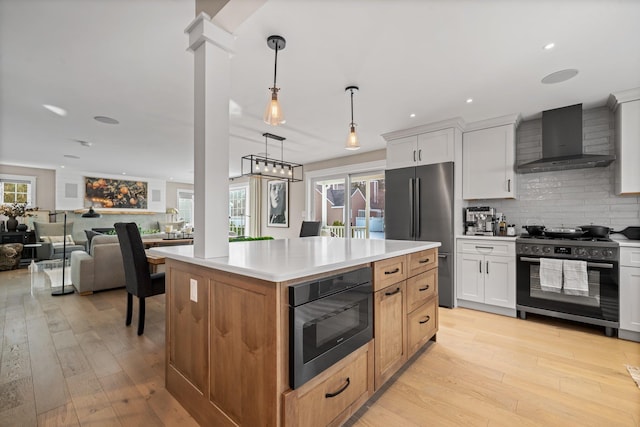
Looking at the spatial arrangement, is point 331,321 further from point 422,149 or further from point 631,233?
point 631,233

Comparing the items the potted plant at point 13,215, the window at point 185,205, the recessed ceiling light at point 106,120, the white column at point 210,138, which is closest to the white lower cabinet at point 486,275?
the white column at point 210,138

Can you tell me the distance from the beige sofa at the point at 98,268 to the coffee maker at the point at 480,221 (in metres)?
5.18

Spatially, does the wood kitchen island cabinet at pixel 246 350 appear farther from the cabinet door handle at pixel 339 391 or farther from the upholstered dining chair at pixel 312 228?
the upholstered dining chair at pixel 312 228

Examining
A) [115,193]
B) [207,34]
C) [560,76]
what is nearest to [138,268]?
[207,34]

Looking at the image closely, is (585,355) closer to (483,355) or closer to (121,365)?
(483,355)

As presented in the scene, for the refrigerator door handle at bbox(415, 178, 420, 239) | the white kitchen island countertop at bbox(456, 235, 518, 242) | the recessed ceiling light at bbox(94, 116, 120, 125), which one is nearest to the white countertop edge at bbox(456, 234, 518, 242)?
the white kitchen island countertop at bbox(456, 235, 518, 242)

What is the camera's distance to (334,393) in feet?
4.45

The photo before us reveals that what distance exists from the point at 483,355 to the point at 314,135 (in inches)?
138

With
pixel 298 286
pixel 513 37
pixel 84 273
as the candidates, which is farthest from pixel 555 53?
pixel 84 273

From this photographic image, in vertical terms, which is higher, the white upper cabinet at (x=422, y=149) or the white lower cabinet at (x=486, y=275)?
the white upper cabinet at (x=422, y=149)

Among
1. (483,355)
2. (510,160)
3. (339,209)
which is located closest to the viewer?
(483,355)

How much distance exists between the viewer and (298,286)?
117 centimetres

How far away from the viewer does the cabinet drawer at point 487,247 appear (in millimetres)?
3225

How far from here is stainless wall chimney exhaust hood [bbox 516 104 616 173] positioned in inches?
121
